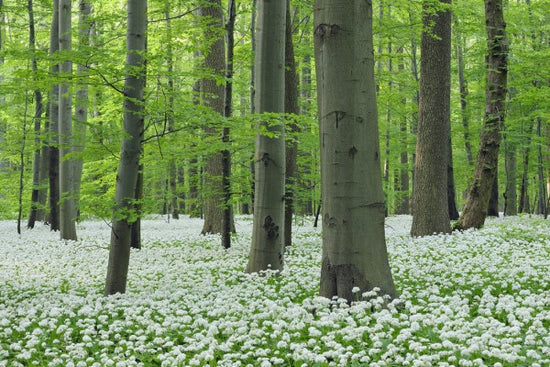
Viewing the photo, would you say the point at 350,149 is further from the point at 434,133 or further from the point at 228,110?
the point at 434,133

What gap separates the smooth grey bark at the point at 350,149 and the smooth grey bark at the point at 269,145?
8.62ft

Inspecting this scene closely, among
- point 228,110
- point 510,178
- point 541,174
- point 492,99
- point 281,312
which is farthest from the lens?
point 510,178

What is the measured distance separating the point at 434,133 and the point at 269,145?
5958mm

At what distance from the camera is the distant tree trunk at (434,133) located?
12.1 meters

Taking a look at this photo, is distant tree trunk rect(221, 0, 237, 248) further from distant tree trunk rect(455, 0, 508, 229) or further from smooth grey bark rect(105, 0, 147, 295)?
distant tree trunk rect(455, 0, 508, 229)

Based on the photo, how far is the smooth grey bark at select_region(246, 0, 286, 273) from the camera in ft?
25.4

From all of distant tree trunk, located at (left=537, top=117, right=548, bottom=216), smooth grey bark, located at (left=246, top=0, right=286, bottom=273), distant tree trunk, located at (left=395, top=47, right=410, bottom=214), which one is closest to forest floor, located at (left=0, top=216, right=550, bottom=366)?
smooth grey bark, located at (left=246, top=0, right=286, bottom=273)

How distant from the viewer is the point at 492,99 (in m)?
12.0

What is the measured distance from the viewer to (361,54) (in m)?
5.12

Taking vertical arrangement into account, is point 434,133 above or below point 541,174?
above

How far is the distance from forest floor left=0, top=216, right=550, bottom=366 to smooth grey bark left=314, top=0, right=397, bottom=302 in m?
0.47

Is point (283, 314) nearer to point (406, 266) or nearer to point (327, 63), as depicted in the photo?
point (327, 63)

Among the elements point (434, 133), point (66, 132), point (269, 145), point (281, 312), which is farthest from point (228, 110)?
point (281, 312)

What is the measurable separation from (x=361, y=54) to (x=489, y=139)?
8055 mm
